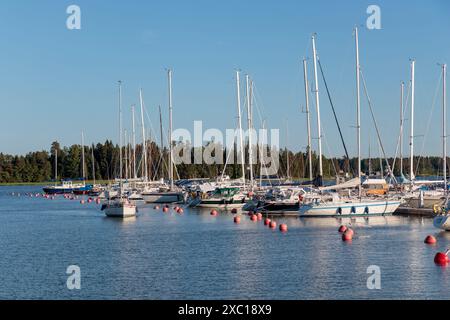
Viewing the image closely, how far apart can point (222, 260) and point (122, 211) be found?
31335 millimetres

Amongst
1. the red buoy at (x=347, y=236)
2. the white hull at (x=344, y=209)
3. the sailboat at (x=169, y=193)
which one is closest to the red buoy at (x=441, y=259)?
the red buoy at (x=347, y=236)

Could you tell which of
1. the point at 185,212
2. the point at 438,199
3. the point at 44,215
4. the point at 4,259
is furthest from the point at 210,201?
the point at 4,259

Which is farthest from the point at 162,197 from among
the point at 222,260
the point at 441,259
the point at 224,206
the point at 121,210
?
the point at 441,259

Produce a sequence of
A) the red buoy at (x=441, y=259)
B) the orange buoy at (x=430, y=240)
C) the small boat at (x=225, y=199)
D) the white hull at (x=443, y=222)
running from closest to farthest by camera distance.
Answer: the red buoy at (x=441, y=259) → the orange buoy at (x=430, y=240) → the white hull at (x=443, y=222) → the small boat at (x=225, y=199)

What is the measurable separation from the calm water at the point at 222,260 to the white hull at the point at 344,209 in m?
1.75

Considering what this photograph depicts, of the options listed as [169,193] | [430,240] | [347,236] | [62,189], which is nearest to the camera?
[430,240]

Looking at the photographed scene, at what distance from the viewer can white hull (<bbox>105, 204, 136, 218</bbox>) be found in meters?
72.3

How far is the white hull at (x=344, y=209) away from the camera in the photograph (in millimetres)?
65312

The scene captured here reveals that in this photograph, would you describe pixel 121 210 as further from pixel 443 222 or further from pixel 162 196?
pixel 443 222

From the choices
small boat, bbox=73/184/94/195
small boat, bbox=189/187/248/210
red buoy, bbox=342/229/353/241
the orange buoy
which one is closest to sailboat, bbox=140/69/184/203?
small boat, bbox=189/187/248/210

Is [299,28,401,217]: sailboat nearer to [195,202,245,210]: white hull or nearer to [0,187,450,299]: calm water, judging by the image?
[0,187,450,299]: calm water

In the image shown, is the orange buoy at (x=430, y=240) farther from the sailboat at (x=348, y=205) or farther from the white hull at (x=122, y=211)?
the white hull at (x=122, y=211)

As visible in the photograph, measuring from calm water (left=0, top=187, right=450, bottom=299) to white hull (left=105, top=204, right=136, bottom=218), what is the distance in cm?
522

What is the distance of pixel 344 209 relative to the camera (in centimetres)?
6538
